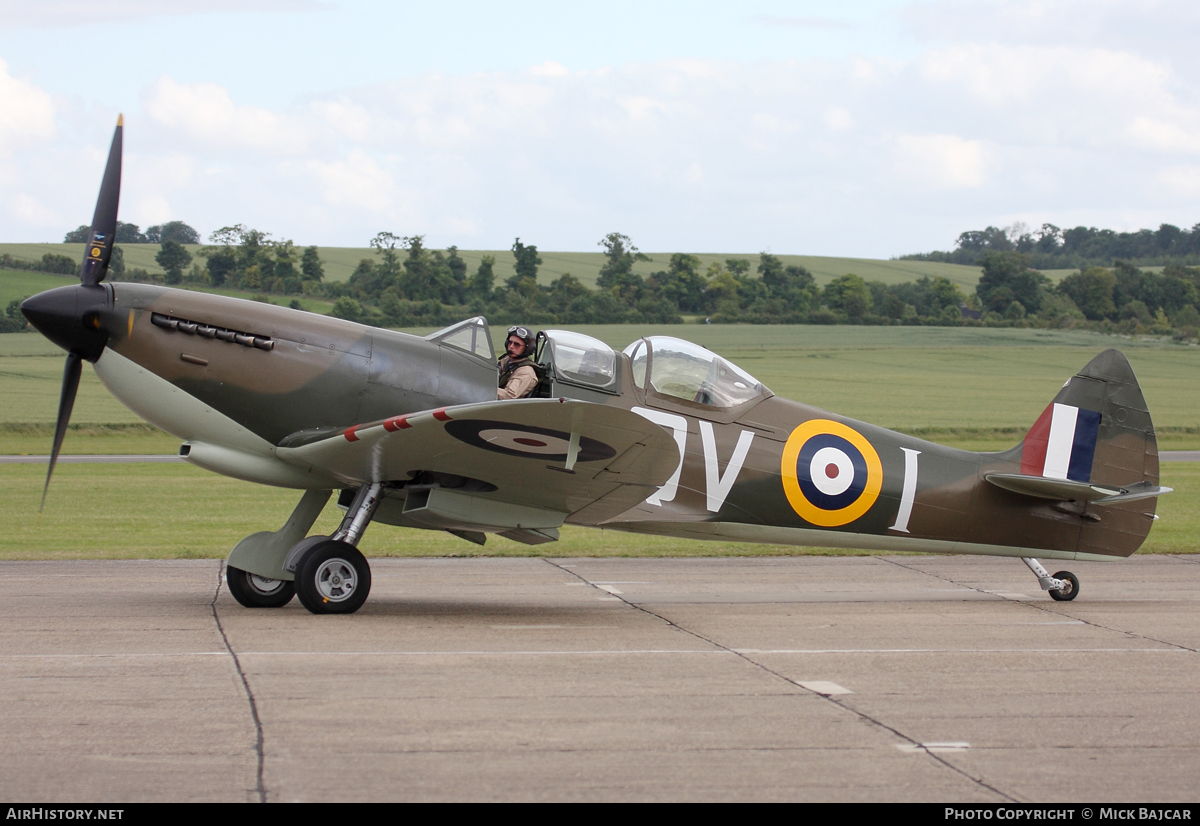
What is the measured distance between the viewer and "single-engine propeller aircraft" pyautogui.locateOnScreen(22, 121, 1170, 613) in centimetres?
809

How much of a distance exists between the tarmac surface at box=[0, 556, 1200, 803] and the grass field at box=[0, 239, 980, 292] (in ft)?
161

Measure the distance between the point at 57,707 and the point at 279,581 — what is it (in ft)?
11.0

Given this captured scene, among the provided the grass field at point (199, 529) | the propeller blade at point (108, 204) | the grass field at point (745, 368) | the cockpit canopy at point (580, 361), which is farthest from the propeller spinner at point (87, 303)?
the grass field at point (745, 368)

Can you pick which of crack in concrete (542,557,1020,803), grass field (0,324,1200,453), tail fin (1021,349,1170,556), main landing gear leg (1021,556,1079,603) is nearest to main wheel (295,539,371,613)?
crack in concrete (542,557,1020,803)

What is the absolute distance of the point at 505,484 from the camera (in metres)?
8.52

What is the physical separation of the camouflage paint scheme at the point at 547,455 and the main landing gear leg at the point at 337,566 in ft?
0.96

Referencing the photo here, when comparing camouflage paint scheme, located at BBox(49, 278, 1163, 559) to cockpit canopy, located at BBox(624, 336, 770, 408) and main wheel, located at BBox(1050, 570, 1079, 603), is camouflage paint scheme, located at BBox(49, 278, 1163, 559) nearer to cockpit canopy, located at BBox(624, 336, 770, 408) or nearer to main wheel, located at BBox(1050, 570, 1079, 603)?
cockpit canopy, located at BBox(624, 336, 770, 408)

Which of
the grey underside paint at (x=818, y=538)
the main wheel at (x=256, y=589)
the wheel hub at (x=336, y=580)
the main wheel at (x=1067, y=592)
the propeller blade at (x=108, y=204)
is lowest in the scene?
the main wheel at (x=256, y=589)

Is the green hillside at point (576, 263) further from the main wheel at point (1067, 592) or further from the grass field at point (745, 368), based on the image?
the main wheel at point (1067, 592)

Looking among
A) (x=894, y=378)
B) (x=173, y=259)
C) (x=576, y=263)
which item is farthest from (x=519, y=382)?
(x=576, y=263)

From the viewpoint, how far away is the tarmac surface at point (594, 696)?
181 inches

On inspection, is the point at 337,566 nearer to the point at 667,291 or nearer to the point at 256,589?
the point at 256,589

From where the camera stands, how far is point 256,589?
8.98 m
